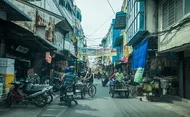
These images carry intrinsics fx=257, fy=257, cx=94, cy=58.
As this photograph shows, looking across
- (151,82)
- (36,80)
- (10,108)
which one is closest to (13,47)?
(36,80)

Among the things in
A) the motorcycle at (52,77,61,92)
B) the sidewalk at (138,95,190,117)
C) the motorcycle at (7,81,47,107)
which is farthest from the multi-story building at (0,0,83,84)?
the sidewalk at (138,95,190,117)

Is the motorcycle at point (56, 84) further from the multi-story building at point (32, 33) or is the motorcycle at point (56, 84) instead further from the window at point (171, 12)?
the window at point (171, 12)

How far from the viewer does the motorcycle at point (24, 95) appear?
11375 mm

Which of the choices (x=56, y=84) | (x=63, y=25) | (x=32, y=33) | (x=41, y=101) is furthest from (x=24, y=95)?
(x=63, y=25)

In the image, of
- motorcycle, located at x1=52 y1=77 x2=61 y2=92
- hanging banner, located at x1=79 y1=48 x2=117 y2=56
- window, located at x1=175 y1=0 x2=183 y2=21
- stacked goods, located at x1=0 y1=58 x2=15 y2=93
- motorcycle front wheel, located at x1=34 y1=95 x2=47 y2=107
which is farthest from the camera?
hanging banner, located at x1=79 y1=48 x2=117 y2=56

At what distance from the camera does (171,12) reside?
14258mm

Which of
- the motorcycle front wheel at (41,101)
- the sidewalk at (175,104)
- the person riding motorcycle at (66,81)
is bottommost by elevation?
the sidewalk at (175,104)

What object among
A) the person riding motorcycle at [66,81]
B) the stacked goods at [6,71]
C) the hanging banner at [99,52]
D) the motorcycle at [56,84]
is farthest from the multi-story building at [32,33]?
the hanging banner at [99,52]

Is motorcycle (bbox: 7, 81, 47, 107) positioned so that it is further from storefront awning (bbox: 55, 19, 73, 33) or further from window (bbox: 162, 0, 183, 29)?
storefront awning (bbox: 55, 19, 73, 33)

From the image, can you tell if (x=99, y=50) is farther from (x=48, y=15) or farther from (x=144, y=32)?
(x=144, y=32)

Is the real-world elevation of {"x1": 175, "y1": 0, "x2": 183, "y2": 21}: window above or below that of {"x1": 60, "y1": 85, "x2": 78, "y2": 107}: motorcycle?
above

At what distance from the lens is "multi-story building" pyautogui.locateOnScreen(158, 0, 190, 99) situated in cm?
1202

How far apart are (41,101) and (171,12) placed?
8.46 metres

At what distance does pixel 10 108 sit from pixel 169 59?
32.9ft
